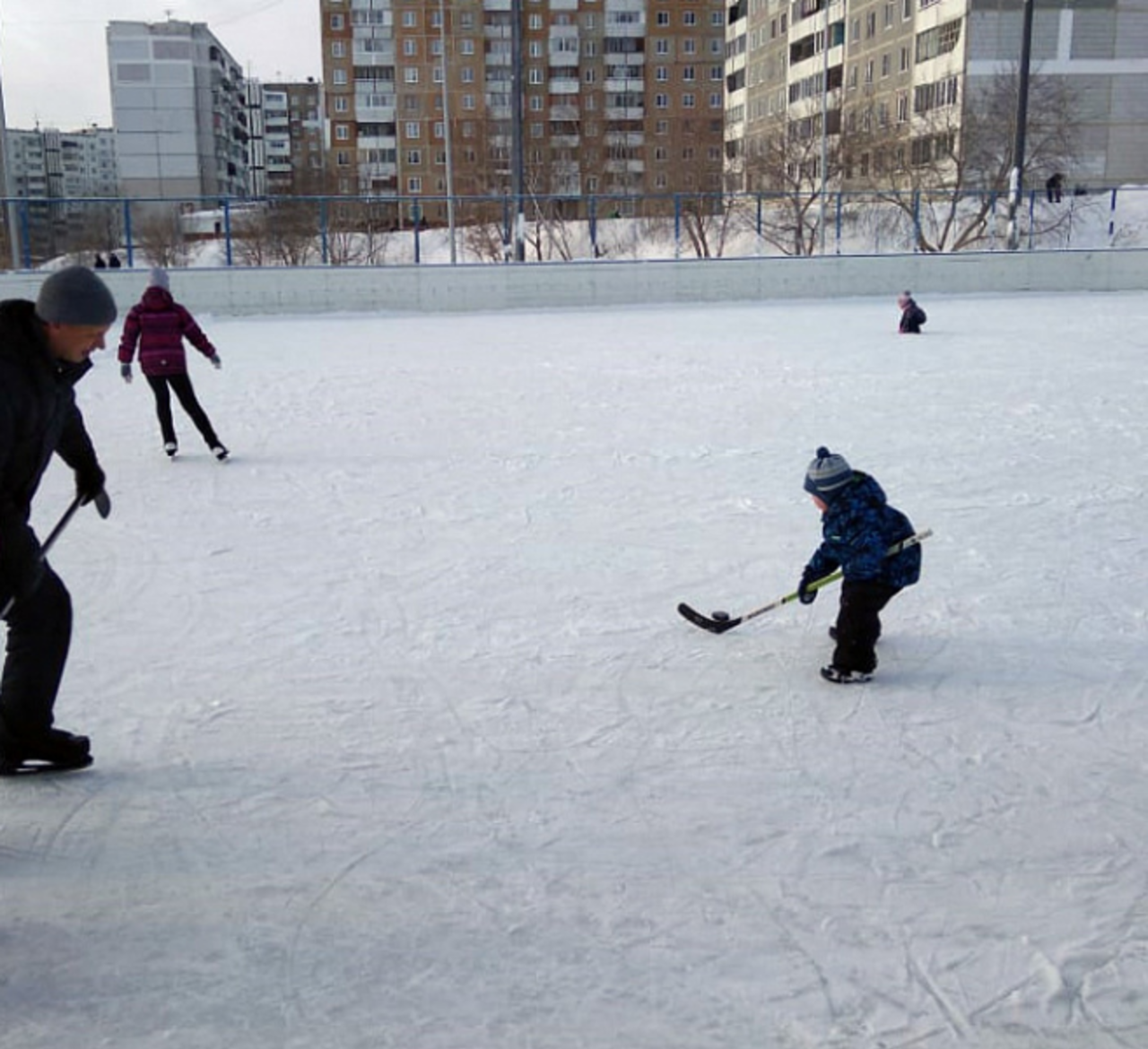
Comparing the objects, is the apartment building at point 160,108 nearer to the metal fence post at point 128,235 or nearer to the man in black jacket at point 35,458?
the metal fence post at point 128,235

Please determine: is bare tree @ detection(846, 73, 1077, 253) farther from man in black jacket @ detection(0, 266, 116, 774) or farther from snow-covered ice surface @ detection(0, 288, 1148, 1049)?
man in black jacket @ detection(0, 266, 116, 774)

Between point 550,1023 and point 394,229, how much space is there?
80.7 feet

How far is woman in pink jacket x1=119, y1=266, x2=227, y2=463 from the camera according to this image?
320 inches

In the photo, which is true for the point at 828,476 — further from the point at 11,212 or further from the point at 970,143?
the point at 970,143

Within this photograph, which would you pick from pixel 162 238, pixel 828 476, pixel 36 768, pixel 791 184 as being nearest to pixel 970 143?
pixel 791 184

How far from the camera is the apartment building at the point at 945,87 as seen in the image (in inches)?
1665

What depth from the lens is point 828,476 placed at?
4.02 m

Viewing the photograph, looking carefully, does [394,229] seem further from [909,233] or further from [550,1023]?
[550,1023]

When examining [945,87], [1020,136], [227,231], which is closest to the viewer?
[227,231]

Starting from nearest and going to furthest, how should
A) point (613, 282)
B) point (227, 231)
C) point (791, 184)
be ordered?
point (227, 231) < point (613, 282) < point (791, 184)

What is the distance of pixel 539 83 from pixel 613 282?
54.1 meters

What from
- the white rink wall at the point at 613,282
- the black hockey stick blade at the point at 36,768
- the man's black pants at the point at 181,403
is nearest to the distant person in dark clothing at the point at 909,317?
the white rink wall at the point at 613,282

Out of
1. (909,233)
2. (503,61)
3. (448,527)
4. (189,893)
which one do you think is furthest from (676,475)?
(503,61)

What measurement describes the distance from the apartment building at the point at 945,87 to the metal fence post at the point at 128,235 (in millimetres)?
22645
